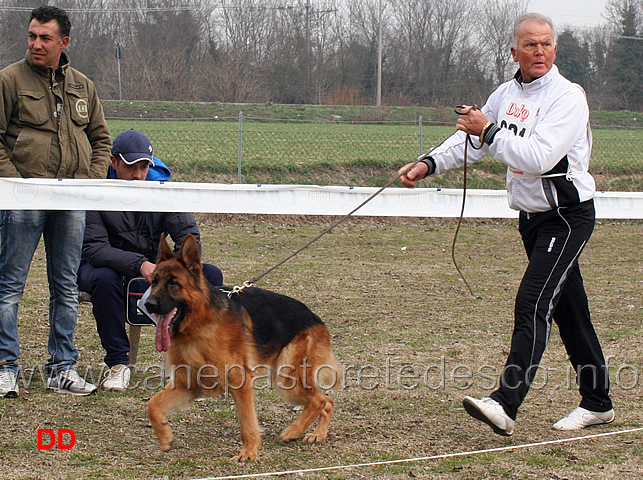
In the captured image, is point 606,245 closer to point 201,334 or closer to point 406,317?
point 406,317

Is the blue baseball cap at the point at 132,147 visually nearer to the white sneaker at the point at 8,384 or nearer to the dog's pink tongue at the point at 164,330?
the white sneaker at the point at 8,384

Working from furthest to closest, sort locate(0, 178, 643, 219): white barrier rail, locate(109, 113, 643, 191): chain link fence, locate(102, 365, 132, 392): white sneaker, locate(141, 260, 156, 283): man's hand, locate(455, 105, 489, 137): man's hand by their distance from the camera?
locate(109, 113, 643, 191): chain link fence → locate(0, 178, 643, 219): white barrier rail → locate(102, 365, 132, 392): white sneaker → locate(141, 260, 156, 283): man's hand → locate(455, 105, 489, 137): man's hand

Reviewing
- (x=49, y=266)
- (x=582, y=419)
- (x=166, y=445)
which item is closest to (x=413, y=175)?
(x=582, y=419)

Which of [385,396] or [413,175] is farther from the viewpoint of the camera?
[385,396]

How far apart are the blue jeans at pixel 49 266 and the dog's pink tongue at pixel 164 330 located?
125 centimetres

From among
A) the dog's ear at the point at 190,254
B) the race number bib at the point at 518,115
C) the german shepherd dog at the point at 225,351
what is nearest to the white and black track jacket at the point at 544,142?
the race number bib at the point at 518,115

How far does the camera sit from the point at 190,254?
12.8 ft

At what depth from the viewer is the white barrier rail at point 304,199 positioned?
5875 mm

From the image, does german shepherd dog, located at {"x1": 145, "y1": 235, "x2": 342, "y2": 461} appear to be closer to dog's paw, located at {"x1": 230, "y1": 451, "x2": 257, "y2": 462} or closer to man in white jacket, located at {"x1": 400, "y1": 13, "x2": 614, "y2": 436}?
dog's paw, located at {"x1": 230, "y1": 451, "x2": 257, "y2": 462}

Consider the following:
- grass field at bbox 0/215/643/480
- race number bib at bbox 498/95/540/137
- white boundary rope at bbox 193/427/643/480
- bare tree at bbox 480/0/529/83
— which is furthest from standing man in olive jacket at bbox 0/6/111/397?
bare tree at bbox 480/0/529/83

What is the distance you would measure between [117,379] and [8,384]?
25.9 inches

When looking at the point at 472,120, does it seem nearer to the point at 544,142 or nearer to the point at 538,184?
the point at 544,142

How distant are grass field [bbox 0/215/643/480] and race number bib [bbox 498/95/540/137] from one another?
1.66 metres

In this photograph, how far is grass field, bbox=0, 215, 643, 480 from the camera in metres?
3.62
